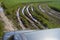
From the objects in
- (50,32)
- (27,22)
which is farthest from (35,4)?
(50,32)

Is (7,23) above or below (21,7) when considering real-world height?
below

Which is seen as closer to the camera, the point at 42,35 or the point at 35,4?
the point at 42,35

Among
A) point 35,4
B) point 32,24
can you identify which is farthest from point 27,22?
point 35,4

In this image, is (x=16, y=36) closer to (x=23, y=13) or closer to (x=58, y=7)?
(x=23, y=13)

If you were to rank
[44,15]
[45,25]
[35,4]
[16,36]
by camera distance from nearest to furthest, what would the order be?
[16,36], [45,25], [44,15], [35,4]

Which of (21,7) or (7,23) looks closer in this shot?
(7,23)

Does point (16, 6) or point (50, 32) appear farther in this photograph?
point (16, 6)

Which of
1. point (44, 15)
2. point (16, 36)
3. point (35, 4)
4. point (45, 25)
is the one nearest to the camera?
point (16, 36)

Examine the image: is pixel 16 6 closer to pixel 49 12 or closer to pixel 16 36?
pixel 49 12

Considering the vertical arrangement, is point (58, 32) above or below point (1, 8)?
below
